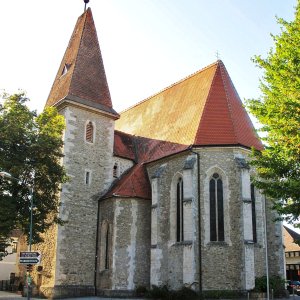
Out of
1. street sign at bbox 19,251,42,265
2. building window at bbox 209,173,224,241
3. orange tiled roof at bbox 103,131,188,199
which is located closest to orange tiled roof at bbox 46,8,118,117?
orange tiled roof at bbox 103,131,188,199

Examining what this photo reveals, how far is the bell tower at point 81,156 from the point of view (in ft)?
77.5

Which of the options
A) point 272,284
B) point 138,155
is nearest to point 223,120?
point 138,155

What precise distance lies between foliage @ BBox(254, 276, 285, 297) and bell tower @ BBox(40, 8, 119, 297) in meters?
9.15

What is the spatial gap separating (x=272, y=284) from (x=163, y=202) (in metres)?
7.12

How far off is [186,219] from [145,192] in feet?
13.5

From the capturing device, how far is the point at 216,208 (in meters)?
22.6

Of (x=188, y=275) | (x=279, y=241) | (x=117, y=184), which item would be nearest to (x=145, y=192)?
(x=117, y=184)

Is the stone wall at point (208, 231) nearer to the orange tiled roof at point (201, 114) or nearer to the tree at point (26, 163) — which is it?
the orange tiled roof at point (201, 114)

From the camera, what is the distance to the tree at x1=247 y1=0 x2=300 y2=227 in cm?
1230

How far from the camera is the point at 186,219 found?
21.7 metres

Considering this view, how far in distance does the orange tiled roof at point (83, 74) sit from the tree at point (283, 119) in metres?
15.6

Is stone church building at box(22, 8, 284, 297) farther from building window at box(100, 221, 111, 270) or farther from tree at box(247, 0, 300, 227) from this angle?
tree at box(247, 0, 300, 227)

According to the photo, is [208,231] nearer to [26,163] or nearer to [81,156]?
[81,156]

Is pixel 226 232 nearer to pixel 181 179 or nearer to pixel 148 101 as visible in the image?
pixel 181 179
